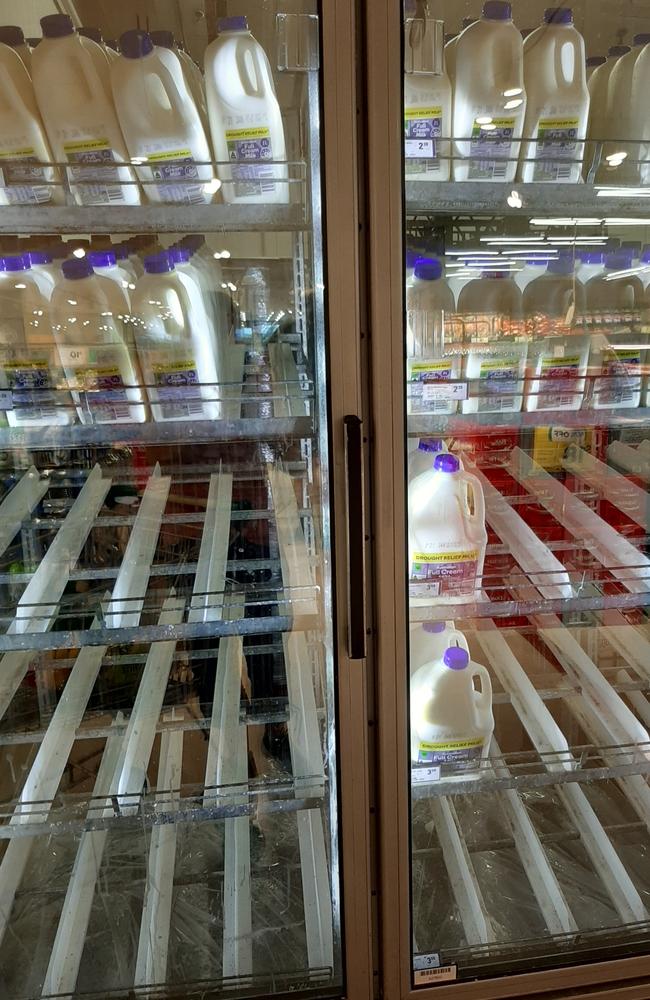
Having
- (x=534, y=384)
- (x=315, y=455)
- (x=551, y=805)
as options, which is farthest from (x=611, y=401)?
(x=551, y=805)

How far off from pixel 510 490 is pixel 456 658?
18.5 inches

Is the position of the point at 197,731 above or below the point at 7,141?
below

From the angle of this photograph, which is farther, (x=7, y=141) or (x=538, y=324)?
(x=538, y=324)

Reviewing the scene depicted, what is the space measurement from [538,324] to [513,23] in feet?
1.73

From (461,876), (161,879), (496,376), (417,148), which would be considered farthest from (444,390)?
(161,879)

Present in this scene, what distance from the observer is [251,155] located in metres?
1.26

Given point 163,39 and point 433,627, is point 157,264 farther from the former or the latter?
point 433,627

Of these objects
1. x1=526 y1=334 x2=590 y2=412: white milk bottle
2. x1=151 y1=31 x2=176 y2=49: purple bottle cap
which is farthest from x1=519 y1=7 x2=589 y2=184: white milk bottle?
x1=151 y1=31 x2=176 y2=49: purple bottle cap

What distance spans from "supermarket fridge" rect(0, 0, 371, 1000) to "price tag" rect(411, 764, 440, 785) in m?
0.16

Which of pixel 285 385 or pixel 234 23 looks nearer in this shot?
pixel 234 23

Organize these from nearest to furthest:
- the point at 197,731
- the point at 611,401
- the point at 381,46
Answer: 1. the point at 381,46
2. the point at 611,401
3. the point at 197,731

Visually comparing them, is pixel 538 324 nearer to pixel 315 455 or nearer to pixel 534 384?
pixel 534 384

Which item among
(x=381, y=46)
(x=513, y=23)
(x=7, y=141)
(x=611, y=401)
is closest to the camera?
(x=381, y=46)

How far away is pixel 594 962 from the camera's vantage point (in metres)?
1.41
